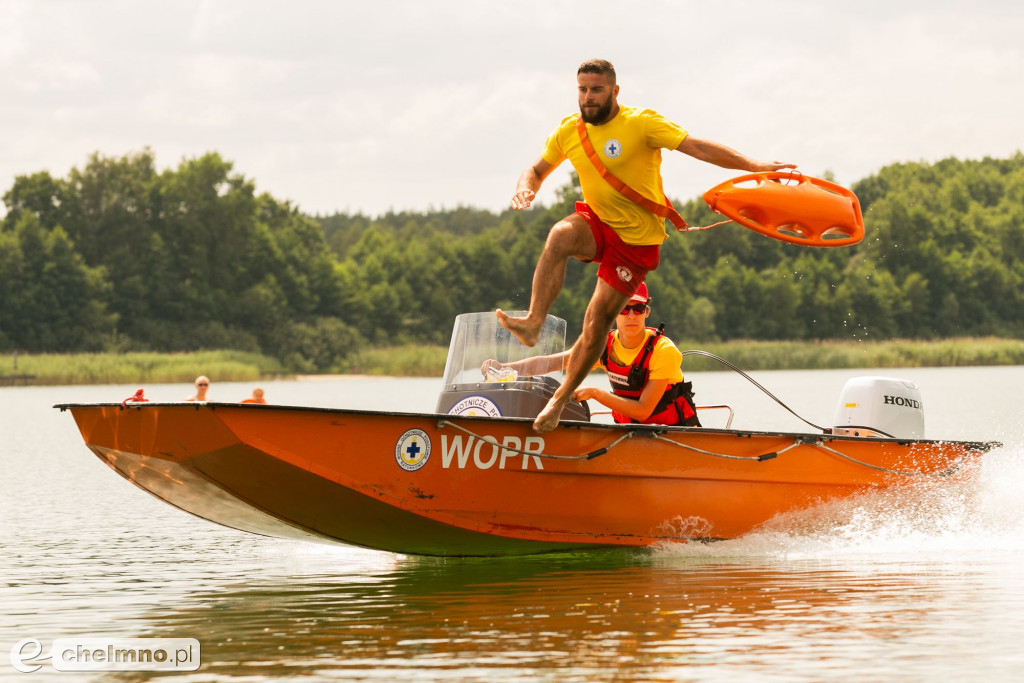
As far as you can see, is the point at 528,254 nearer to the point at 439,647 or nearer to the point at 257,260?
the point at 257,260

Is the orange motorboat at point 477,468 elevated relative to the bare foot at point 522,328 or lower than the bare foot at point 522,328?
lower

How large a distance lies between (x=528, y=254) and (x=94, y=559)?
75.0m

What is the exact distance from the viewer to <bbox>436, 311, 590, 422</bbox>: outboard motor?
27.7 ft

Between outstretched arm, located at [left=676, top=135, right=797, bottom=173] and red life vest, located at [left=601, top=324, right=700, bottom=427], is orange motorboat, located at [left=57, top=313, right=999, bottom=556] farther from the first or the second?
outstretched arm, located at [left=676, top=135, right=797, bottom=173]

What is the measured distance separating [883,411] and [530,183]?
3637 millimetres

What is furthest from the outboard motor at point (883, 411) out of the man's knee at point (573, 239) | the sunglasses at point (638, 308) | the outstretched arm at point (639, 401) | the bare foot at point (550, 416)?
the man's knee at point (573, 239)

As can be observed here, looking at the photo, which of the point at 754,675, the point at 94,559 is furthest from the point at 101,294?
the point at 754,675

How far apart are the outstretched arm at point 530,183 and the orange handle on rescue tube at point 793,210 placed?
107 cm

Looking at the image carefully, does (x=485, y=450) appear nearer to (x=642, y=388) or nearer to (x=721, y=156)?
(x=642, y=388)

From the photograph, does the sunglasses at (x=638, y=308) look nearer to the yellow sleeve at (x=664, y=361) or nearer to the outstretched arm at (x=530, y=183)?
the yellow sleeve at (x=664, y=361)

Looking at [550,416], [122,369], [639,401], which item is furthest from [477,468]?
[122,369]

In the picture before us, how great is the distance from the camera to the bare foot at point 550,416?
795 cm

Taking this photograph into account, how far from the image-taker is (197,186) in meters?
76.6

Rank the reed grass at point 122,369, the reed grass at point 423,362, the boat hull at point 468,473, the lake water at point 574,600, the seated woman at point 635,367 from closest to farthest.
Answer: the lake water at point 574,600, the boat hull at point 468,473, the seated woman at point 635,367, the reed grass at point 122,369, the reed grass at point 423,362
